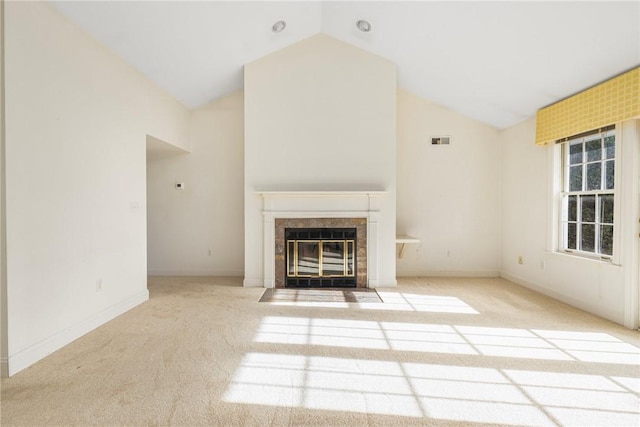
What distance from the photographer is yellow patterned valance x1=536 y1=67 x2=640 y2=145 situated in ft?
9.66

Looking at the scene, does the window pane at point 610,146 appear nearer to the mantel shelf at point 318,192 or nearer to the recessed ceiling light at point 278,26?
the mantel shelf at point 318,192

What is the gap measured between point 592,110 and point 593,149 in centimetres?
50

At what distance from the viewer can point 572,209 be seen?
13.2ft

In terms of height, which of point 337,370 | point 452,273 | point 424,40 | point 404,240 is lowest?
point 337,370

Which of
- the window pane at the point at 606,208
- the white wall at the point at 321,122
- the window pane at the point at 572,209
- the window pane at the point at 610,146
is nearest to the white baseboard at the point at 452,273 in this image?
the white wall at the point at 321,122

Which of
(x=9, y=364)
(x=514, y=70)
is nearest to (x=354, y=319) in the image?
(x=9, y=364)

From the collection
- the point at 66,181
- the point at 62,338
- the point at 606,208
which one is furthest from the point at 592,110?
the point at 62,338

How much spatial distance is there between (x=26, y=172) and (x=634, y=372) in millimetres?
4610

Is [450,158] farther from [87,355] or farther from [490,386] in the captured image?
[87,355]

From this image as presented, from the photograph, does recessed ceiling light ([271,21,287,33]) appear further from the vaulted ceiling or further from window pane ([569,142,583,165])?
window pane ([569,142,583,165])

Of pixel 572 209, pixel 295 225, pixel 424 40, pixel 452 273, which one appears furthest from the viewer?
pixel 452 273

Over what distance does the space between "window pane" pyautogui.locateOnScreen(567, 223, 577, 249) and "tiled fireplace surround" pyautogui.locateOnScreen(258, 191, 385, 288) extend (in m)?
2.38

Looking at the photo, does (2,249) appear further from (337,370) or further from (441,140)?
(441,140)

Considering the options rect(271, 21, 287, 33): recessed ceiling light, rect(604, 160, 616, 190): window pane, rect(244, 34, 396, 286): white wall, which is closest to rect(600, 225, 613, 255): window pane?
rect(604, 160, 616, 190): window pane
